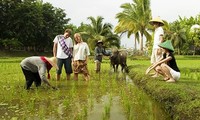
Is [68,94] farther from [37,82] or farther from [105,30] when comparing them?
[105,30]

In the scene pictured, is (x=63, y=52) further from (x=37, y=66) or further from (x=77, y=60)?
(x=37, y=66)

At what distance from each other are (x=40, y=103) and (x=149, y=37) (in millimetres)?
26823

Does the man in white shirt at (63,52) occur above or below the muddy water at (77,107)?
above

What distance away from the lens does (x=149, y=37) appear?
31250mm

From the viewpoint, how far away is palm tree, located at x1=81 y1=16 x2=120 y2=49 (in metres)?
A: 32.0

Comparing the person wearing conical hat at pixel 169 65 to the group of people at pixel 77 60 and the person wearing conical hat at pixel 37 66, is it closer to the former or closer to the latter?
the group of people at pixel 77 60

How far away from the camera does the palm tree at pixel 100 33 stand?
105 ft

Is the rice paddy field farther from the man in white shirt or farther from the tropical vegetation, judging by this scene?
the tropical vegetation

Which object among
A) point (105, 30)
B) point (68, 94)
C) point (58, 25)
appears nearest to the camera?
point (68, 94)

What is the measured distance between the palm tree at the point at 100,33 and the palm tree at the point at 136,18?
4.11 feet

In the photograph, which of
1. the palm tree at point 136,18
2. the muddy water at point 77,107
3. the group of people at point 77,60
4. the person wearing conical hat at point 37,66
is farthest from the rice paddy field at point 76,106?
the palm tree at point 136,18

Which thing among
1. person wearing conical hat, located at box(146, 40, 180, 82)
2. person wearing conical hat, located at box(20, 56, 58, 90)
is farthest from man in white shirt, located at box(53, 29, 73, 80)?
person wearing conical hat, located at box(146, 40, 180, 82)

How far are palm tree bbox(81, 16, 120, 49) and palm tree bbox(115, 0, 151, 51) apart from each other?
1252mm

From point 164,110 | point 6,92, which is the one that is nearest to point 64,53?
point 6,92
